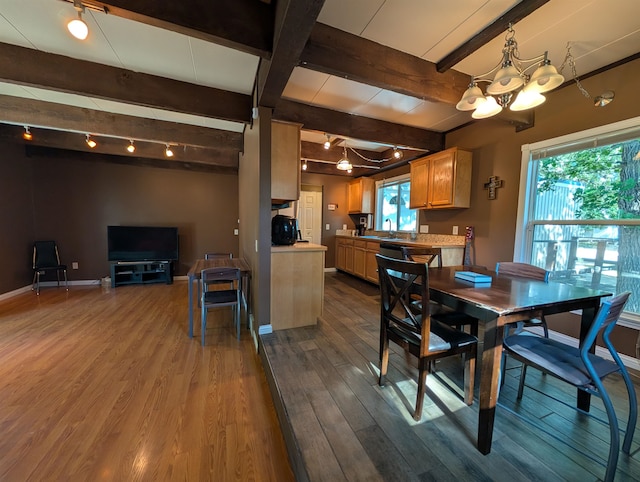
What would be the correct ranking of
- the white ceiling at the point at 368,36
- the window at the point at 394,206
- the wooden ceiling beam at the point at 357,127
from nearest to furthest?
the white ceiling at the point at 368,36, the wooden ceiling beam at the point at 357,127, the window at the point at 394,206

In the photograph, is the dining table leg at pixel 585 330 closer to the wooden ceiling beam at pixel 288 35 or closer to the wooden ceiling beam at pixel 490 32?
the wooden ceiling beam at pixel 490 32

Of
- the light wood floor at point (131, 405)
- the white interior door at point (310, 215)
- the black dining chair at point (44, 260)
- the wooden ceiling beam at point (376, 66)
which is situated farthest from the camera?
the white interior door at point (310, 215)

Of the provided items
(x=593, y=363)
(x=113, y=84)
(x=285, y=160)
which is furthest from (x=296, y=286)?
(x=113, y=84)

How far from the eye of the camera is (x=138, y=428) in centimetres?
159

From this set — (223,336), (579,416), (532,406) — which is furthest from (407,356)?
(223,336)

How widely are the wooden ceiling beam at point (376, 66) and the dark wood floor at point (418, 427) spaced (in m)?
2.36

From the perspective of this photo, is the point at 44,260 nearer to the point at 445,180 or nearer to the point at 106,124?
the point at 106,124

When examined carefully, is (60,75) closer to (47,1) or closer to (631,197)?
(47,1)

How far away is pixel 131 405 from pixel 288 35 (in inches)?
107

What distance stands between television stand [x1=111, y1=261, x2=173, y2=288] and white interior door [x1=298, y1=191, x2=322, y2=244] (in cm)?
297

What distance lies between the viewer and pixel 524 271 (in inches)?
83.5

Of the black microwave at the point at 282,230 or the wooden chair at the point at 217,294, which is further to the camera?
the black microwave at the point at 282,230

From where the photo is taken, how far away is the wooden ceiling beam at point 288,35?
1.26 m

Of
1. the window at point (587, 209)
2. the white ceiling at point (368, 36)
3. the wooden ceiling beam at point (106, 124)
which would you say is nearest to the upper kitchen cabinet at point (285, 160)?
the white ceiling at point (368, 36)
